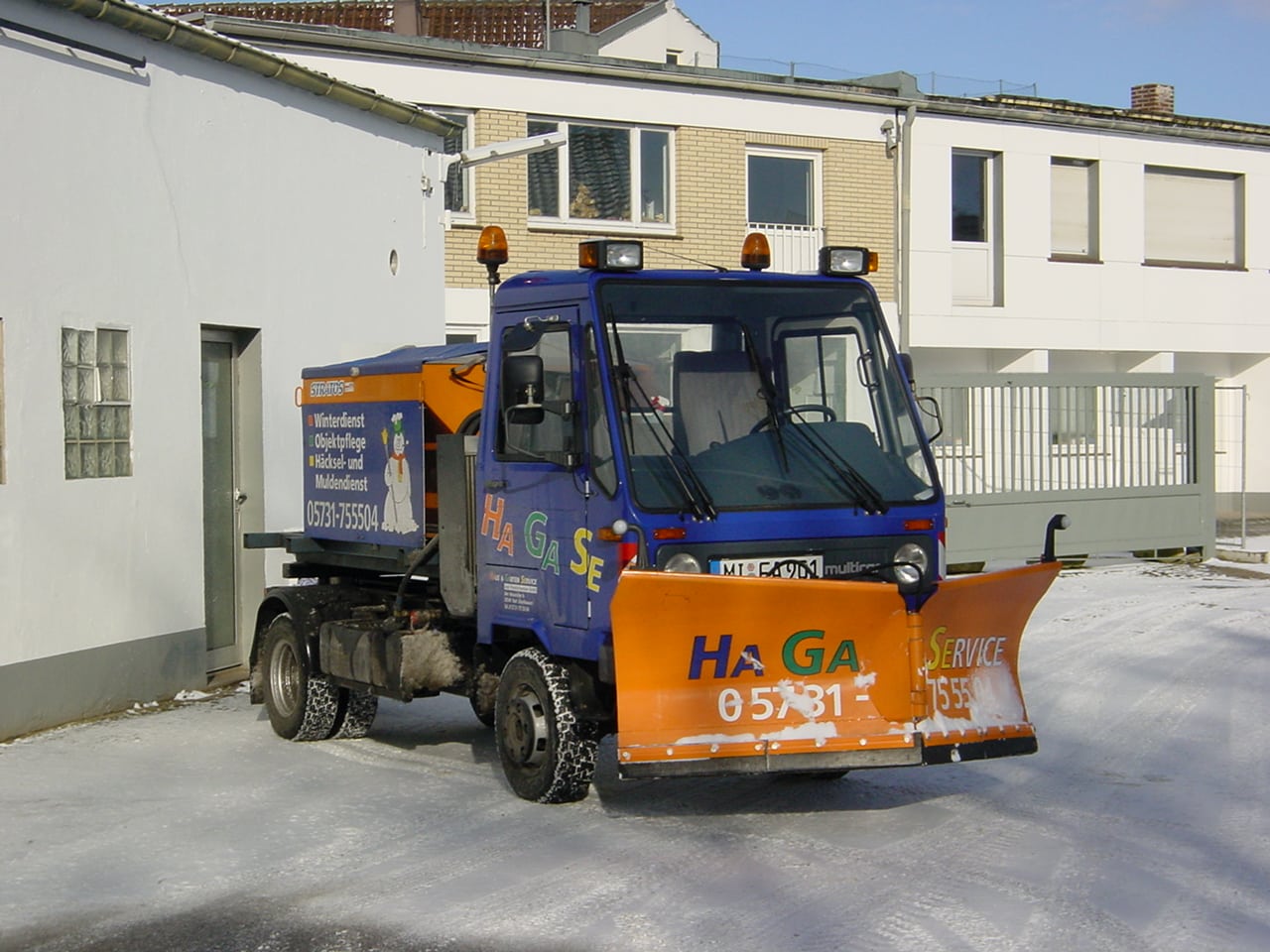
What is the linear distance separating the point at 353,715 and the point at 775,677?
391 cm

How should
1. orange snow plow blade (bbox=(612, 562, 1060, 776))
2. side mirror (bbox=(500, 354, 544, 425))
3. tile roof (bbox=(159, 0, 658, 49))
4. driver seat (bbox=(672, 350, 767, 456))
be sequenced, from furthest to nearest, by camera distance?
tile roof (bbox=(159, 0, 658, 49)), driver seat (bbox=(672, 350, 767, 456)), side mirror (bbox=(500, 354, 544, 425)), orange snow plow blade (bbox=(612, 562, 1060, 776))

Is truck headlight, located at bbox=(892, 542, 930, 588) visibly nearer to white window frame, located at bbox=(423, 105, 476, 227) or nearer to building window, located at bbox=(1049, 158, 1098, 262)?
white window frame, located at bbox=(423, 105, 476, 227)

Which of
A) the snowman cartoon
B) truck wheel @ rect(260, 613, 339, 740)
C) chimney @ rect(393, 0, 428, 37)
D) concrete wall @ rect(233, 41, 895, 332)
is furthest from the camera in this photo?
chimney @ rect(393, 0, 428, 37)

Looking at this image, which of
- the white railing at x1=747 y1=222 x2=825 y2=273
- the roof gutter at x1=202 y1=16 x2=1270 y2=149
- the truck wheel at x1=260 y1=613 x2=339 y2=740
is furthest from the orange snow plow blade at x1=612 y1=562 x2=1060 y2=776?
the white railing at x1=747 y1=222 x2=825 y2=273

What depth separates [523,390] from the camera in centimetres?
817

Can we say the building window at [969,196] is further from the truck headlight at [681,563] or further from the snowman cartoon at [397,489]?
the truck headlight at [681,563]

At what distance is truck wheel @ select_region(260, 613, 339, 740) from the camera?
34.6 ft

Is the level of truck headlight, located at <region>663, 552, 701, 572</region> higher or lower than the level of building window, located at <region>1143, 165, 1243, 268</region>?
lower

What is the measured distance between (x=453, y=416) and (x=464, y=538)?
0.72 meters

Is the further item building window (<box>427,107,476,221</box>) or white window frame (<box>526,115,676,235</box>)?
white window frame (<box>526,115,676,235</box>)

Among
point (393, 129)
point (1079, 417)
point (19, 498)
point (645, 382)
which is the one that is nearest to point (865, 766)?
Answer: point (645, 382)

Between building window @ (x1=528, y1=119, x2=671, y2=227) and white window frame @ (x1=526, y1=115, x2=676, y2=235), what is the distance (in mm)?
13

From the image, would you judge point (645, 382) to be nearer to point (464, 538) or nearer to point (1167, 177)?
point (464, 538)

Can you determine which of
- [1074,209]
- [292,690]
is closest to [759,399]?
[292,690]
